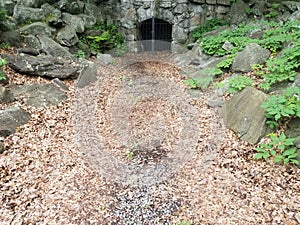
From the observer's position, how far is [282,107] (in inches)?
154

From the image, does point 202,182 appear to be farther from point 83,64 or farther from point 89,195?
point 83,64

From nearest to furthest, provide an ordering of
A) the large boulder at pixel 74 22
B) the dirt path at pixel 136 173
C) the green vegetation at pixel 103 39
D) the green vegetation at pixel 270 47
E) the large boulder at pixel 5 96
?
1. the dirt path at pixel 136 173
2. the large boulder at pixel 5 96
3. the green vegetation at pixel 270 47
4. the large boulder at pixel 74 22
5. the green vegetation at pixel 103 39

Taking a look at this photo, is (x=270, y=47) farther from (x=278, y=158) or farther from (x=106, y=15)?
(x=106, y=15)

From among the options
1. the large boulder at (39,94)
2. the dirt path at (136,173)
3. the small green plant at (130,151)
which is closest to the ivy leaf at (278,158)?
the dirt path at (136,173)

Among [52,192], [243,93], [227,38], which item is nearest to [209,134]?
[243,93]

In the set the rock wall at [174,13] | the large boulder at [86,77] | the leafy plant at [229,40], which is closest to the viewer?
the large boulder at [86,77]

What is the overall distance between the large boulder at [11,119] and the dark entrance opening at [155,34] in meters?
8.10

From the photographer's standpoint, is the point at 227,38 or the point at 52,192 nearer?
the point at 52,192

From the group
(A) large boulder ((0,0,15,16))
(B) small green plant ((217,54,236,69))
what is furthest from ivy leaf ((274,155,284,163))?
(A) large boulder ((0,0,15,16))

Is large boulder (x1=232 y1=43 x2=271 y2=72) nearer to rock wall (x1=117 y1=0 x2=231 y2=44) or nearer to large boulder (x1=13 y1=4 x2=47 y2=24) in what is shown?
rock wall (x1=117 y1=0 x2=231 y2=44)

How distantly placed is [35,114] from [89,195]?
241 centimetres

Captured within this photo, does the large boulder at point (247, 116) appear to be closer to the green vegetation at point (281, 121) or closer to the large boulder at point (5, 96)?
the green vegetation at point (281, 121)

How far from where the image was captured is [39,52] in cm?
703

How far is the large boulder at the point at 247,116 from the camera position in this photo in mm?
4184
